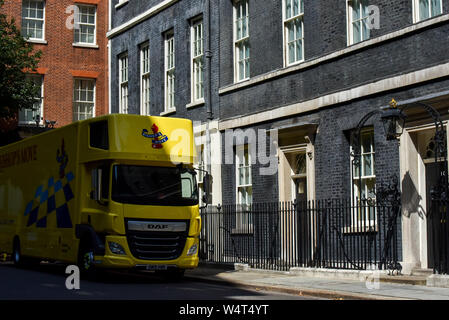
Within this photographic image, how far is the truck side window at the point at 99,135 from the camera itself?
54.1ft

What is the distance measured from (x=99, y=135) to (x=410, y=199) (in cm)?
666

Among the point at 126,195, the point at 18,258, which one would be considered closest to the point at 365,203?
the point at 126,195

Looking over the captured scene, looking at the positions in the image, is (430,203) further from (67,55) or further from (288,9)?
(67,55)

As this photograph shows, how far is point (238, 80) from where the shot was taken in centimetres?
2308

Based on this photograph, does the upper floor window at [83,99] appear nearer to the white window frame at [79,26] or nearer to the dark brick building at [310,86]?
the white window frame at [79,26]

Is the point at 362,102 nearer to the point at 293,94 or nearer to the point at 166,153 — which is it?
the point at 293,94

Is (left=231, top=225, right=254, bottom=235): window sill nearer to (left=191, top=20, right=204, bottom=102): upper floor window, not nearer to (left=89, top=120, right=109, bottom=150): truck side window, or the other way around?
(left=191, top=20, right=204, bottom=102): upper floor window

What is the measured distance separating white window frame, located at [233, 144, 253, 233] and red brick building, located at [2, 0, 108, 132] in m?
13.6

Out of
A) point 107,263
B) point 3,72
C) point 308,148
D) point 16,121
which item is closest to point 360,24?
point 308,148

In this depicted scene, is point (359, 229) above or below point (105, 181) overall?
below

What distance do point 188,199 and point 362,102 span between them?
4.53 metres

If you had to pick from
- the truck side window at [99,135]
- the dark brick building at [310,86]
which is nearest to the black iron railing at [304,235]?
the dark brick building at [310,86]

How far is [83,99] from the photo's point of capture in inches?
1388

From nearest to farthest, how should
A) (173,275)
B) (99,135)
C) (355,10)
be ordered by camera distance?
(99,135), (173,275), (355,10)
